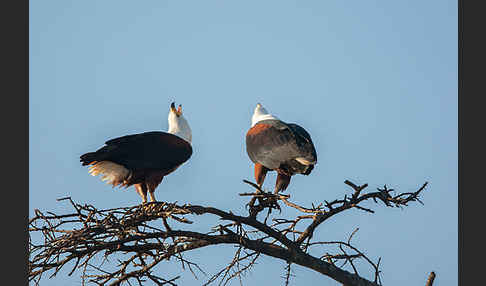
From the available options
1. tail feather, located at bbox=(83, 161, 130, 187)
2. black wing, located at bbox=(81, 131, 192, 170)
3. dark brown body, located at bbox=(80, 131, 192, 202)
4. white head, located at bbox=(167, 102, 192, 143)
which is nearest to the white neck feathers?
white head, located at bbox=(167, 102, 192, 143)

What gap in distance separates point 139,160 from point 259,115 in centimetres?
184

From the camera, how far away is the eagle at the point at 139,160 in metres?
6.38

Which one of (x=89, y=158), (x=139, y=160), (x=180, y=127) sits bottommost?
(x=89, y=158)

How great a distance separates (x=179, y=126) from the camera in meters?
7.39

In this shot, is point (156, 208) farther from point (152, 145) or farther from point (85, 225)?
point (152, 145)

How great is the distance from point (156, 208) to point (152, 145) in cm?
185

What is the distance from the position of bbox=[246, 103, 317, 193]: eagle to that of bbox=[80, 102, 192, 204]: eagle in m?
0.76

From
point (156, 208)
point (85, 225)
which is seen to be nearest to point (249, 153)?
point (156, 208)

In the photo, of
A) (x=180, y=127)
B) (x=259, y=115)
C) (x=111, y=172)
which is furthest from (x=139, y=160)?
(x=259, y=115)

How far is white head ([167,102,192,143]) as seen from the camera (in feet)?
24.1

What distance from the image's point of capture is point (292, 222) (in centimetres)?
511

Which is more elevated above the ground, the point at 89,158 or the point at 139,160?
the point at 139,160

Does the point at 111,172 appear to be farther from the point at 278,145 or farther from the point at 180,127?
the point at 278,145

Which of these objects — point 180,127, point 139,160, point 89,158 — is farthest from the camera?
point 180,127
